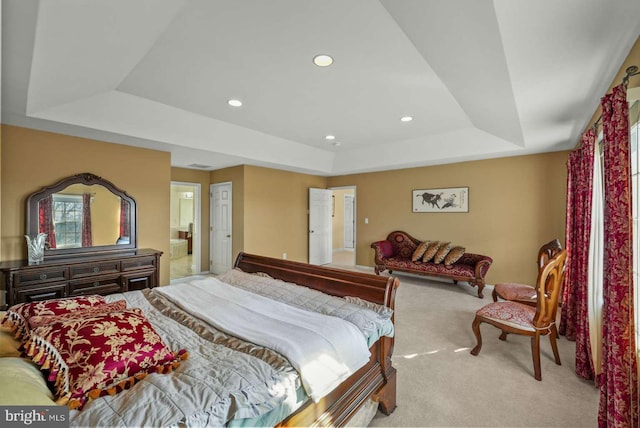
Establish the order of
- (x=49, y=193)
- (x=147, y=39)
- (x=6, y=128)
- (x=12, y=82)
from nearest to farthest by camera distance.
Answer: (x=147, y=39) → (x=12, y=82) → (x=6, y=128) → (x=49, y=193)

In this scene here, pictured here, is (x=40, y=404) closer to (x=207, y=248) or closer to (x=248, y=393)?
(x=248, y=393)

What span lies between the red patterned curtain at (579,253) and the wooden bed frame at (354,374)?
5.55 feet

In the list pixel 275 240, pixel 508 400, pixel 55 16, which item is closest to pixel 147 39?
pixel 55 16

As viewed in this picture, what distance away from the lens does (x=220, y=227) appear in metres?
6.00

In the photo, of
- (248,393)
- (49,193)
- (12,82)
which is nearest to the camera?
(248,393)

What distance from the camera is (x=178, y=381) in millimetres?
1059

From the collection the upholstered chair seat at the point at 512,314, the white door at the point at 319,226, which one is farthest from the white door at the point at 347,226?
the upholstered chair seat at the point at 512,314

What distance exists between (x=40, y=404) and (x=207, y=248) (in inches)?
221

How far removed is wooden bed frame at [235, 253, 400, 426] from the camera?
1396 mm

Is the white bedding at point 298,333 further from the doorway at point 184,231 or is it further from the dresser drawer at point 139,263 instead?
the doorway at point 184,231

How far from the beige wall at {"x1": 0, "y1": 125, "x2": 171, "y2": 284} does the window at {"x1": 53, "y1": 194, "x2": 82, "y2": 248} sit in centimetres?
26

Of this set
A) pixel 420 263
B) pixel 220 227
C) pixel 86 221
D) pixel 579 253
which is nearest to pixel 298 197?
pixel 220 227

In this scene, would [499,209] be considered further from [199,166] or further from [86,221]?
[86,221]

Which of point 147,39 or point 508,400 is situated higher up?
point 147,39
